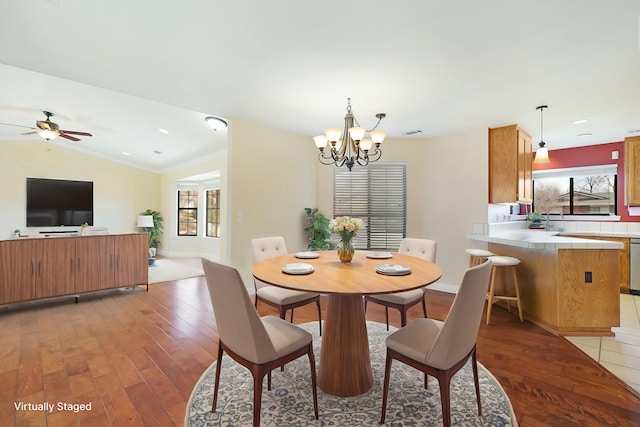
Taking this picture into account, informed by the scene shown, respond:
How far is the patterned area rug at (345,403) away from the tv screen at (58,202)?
6.71 metres

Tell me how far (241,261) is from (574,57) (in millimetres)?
3923

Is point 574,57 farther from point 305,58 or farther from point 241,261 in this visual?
point 241,261

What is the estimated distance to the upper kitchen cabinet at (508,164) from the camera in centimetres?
373

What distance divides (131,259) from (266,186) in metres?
2.21

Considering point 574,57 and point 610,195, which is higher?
point 574,57

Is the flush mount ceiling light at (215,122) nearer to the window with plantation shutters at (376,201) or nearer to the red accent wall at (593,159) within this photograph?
the window with plantation shutters at (376,201)

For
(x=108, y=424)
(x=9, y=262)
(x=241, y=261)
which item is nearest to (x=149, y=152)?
(x=9, y=262)

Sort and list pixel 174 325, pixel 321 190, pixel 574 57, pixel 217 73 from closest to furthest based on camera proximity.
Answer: pixel 574 57, pixel 217 73, pixel 174 325, pixel 321 190

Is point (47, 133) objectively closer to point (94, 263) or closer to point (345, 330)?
point (94, 263)

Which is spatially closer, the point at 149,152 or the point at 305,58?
the point at 305,58

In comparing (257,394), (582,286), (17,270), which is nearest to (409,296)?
(257,394)

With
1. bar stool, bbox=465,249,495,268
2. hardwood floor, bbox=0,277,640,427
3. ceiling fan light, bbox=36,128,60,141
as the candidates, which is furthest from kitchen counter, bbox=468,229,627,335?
ceiling fan light, bbox=36,128,60,141

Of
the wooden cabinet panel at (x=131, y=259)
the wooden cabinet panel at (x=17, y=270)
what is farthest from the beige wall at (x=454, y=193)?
the wooden cabinet panel at (x=17, y=270)

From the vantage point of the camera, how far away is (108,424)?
1.53 metres
